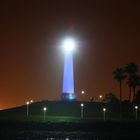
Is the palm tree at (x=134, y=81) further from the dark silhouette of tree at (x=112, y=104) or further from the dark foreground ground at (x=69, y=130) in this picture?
the dark foreground ground at (x=69, y=130)

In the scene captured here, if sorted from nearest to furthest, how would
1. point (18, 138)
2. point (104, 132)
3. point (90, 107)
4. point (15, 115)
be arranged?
point (18, 138), point (104, 132), point (15, 115), point (90, 107)

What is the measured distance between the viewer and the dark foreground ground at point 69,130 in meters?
78.7

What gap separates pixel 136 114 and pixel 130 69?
13.5 meters

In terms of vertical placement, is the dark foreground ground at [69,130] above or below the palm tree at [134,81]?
below

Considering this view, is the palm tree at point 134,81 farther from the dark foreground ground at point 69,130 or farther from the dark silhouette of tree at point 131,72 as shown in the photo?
the dark foreground ground at point 69,130

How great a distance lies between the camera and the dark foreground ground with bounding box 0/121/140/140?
→ 78688mm

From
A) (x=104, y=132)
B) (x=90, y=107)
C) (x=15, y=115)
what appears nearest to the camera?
(x=104, y=132)

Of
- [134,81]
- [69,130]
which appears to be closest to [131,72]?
[134,81]

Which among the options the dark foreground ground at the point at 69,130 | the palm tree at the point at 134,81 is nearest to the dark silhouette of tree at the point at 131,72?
the palm tree at the point at 134,81

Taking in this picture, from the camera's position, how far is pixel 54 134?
8044cm

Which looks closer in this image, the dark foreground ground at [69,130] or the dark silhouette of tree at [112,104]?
the dark foreground ground at [69,130]

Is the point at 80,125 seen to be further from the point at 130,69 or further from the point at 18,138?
the point at 130,69

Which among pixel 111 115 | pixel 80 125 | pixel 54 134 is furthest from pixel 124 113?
pixel 54 134

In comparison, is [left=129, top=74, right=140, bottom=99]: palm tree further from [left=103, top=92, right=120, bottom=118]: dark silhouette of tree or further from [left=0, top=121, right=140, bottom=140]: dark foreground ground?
[left=0, top=121, right=140, bottom=140]: dark foreground ground
